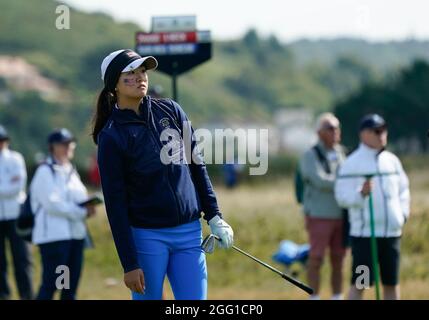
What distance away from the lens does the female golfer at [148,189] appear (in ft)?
22.6

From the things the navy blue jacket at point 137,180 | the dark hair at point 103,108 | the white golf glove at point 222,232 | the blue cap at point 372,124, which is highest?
the blue cap at point 372,124

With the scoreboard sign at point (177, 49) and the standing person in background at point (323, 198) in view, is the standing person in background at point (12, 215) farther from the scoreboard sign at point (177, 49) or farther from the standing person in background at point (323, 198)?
the standing person in background at point (323, 198)

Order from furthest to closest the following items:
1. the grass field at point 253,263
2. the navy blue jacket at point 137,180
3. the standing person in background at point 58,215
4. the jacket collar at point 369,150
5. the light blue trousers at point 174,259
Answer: the grass field at point 253,263, the standing person in background at point 58,215, the jacket collar at point 369,150, the light blue trousers at point 174,259, the navy blue jacket at point 137,180

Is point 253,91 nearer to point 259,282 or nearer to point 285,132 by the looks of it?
point 285,132

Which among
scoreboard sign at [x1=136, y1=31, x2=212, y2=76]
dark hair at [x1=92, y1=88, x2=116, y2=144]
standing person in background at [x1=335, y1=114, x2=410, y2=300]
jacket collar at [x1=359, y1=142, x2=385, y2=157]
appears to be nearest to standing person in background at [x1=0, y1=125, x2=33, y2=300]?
scoreboard sign at [x1=136, y1=31, x2=212, y2=76]

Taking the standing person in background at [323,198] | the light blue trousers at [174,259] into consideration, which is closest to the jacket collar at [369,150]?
the standing person in background at [323,198]

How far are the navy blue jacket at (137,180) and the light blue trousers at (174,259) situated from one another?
0.21ft

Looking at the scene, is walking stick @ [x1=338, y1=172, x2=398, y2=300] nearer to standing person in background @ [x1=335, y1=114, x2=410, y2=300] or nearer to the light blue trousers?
standing person in background @ [x1=335, y1=114, x2=410, y2=300]

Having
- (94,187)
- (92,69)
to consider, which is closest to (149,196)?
(94,187)

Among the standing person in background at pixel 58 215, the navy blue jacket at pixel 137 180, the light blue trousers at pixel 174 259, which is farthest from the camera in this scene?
the standing person in background at pixel 58 215

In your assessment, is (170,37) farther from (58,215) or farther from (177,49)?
(58,215)

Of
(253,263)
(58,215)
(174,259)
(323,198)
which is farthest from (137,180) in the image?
(253,263)

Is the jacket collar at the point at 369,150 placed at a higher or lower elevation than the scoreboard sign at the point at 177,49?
lower

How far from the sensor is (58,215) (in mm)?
11328
